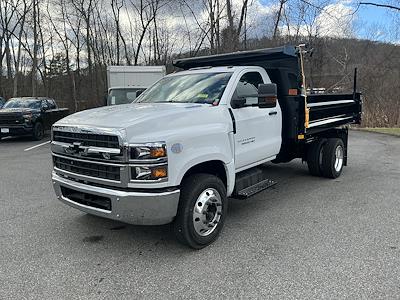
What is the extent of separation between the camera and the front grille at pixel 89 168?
3.81 meters

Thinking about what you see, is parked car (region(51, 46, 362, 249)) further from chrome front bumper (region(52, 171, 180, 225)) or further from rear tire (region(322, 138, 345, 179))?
rear tire (region(322, 138, 345, 179))

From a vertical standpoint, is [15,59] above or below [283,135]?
above

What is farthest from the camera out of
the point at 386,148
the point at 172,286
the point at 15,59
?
the point at 15,59

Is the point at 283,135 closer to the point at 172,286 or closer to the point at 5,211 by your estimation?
the point at 172,286

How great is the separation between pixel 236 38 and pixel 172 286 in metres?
21.9

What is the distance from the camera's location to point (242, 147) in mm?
4941

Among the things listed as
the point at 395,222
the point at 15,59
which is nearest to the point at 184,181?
the point at 395,222

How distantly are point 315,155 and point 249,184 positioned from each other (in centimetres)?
270

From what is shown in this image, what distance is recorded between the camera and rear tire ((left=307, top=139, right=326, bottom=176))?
7.35m

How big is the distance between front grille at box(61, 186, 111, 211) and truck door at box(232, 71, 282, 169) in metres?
1.80

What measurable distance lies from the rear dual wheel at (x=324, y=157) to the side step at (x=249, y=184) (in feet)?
7.48

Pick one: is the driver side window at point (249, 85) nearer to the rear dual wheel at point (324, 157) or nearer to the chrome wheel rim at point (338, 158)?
the rear dual wheel at point (324, 157)

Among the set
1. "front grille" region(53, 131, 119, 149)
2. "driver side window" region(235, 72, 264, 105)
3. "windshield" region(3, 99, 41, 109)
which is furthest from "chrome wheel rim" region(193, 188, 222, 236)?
"windshield" region(3, 99, 41, 109)

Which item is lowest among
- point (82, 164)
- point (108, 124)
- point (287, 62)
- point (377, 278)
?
point (377, 278)
